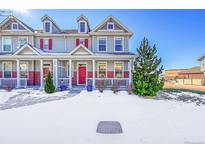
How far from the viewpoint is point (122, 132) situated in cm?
535

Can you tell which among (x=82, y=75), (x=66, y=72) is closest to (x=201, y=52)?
(x=82, y=75)

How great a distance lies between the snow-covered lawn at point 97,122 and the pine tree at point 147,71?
224 cm

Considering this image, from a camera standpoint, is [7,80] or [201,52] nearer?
[201,52]

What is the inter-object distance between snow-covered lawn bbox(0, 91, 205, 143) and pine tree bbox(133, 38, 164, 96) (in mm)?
2243

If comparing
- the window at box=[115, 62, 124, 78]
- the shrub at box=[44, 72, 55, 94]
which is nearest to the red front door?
the window at box=[115, 62, 124, 78]

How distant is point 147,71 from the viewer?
10422 mm

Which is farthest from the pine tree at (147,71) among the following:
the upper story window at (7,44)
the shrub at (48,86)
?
the upper story window at (7,44)

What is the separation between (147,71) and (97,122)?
534cm

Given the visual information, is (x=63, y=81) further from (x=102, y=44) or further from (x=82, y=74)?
(x=102, y=44)

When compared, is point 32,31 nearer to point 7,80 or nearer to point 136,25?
point 7,80

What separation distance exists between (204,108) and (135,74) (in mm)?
4084

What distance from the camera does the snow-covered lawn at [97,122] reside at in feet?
16.3

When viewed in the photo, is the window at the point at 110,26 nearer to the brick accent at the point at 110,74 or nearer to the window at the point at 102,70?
the window at the point at 102,70

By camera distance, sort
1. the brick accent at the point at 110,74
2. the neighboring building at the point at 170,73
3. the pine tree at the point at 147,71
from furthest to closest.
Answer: the brick accent at the point at 110,74
the neighboring building at the point at 170,73
the pine tree at the point at 147,71
